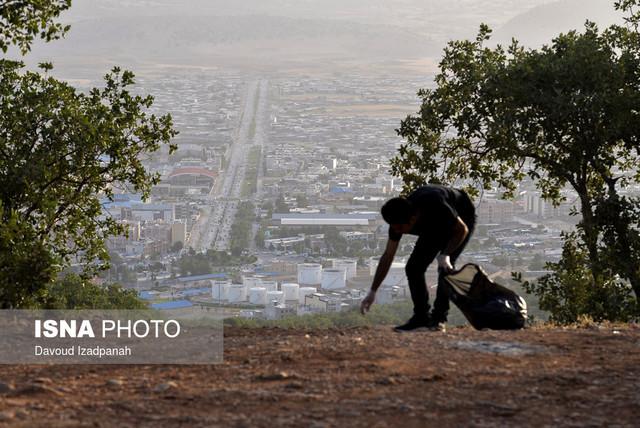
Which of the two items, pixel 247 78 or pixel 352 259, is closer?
pixel 352 259

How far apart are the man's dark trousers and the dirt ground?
37cm

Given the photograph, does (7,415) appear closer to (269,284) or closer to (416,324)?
(416,324)

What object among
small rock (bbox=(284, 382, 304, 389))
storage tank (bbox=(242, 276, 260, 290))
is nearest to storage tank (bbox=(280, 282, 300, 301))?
storage tank (bbox=(242, 276, 260, 290))

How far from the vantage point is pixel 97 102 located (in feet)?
45.0

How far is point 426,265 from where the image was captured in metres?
8.62

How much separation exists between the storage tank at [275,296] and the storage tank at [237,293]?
43.9 inches

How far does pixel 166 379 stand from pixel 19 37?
652 cm

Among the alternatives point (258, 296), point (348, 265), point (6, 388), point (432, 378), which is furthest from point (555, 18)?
point (6, 388)

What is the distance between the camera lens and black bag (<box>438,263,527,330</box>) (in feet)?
28.5

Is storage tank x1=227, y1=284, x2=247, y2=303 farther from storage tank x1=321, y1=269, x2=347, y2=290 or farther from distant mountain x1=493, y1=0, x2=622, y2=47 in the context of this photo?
distant mountain x1=493, y1=0, x2=622, y2=47

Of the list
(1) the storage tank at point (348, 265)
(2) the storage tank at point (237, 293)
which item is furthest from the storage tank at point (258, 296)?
(1) the storage tank at point (348, 265)

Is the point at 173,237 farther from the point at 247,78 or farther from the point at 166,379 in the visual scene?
the point at 247,78

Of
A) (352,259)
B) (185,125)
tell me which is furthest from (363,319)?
(185,125)

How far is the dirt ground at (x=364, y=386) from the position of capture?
5.96m
